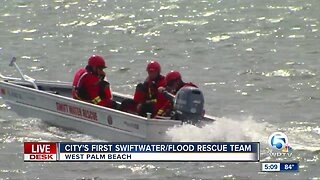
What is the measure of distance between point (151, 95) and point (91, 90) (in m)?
1.42

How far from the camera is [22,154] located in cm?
1831

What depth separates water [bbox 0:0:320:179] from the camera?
17.4 metres

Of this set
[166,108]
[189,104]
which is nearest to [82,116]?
[166,108]

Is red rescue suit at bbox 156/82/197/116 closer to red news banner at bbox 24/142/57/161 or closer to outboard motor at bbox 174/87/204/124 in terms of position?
outboard motor at bbox 174/87/204/124

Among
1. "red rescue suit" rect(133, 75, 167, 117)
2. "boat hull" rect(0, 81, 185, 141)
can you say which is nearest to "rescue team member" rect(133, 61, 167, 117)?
"red rescue suit" rect(133, 75, 167, 117)

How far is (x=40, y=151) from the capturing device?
17.1 metres

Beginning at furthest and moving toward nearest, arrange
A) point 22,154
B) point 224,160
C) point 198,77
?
point 198,77 → point 22,154 → point 224,160

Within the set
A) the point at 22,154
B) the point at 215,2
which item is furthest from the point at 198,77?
the point at 215,2

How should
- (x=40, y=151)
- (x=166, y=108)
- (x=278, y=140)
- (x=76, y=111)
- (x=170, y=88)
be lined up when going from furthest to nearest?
(x=76, y=111)
(x=170, y=88)
(x=166, y=108)
(x=278, y=140)
(x=40, y=151)

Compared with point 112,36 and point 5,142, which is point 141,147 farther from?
point 112,36

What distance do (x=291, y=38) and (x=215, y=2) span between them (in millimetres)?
8438

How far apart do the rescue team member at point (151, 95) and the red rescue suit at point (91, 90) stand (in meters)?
0.75

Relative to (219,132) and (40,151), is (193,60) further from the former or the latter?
(40,151)

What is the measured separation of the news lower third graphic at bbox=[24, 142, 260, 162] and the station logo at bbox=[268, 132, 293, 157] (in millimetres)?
754
